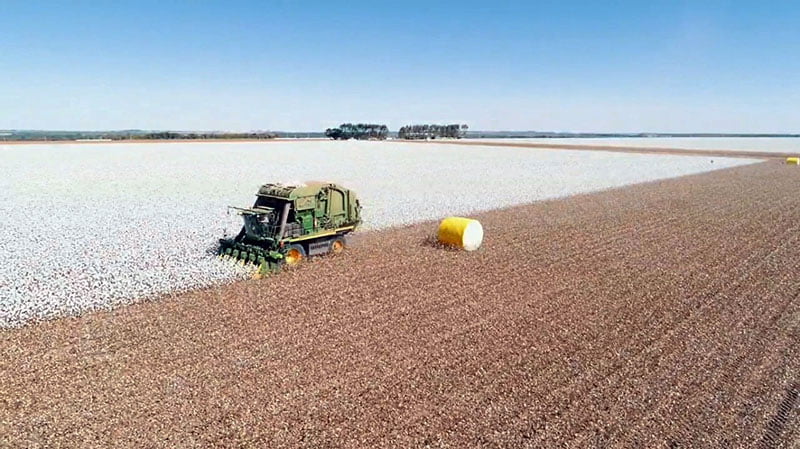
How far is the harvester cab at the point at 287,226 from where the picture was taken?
35.6 ft

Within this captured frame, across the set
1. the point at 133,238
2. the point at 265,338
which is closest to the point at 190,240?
the point at 133,238

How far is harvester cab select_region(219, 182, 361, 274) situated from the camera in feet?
35.6

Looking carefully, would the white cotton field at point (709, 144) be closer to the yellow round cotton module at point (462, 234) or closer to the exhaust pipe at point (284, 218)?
the yellow round cotton module at point (462, 234)

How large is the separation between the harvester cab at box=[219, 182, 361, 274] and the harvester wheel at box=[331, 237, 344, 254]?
0.19 feet

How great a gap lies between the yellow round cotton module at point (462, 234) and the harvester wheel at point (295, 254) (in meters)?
3.98

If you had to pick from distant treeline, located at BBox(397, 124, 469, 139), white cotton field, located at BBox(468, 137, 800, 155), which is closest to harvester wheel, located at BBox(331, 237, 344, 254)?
white cotton field, located at BBox(468, 137, 800, 155)

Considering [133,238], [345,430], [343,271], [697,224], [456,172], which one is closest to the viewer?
[345,430]

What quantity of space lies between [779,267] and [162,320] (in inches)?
547

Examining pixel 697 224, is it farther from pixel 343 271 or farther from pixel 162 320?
pixel 162 320

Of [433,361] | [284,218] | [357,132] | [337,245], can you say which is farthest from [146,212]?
[357,132]

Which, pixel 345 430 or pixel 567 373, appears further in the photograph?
pixel 567 373

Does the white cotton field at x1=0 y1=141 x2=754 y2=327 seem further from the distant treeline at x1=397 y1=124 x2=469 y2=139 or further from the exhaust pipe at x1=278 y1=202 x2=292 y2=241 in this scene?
the distant treeline at x1=397 y1=124 x2=469 y2=139

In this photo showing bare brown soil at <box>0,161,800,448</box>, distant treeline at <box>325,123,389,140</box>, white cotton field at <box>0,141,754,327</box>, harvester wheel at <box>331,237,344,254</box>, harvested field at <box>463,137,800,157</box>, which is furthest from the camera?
distant treeline at <box>325,123,389,140</box>

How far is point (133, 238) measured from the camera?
1360 cm
